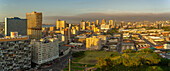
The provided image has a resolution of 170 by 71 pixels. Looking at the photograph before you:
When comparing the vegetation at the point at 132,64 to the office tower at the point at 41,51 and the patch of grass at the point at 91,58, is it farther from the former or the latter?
the office tower at the point at 41,51

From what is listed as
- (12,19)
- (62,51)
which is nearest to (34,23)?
(12,19)

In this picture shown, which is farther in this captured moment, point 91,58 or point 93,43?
point 93,43

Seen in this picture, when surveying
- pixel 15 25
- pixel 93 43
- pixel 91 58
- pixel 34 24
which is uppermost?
pixel 34 24

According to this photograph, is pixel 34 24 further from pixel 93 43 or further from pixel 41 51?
pixel 41 51

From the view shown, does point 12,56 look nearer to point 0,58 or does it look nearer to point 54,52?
point 0,58

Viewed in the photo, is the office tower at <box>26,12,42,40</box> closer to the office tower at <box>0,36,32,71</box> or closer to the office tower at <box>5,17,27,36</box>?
the office tower at <box>5,17,27,36</box>

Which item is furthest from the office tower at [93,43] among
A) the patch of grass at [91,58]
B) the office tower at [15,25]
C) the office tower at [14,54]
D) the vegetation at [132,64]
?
the office tower at [15,25]

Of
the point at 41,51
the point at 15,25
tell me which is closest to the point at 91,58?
the point at 41,51
